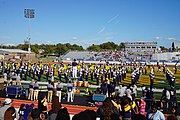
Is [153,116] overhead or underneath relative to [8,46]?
underneath

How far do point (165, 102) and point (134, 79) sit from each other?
7306mm

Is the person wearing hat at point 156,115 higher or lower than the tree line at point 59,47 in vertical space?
lower

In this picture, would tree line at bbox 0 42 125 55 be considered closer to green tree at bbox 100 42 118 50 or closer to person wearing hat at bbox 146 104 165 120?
green tree at bbox 100 42 118 50

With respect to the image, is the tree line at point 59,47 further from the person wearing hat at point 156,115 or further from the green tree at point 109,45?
the person wearing hat at point 156,115

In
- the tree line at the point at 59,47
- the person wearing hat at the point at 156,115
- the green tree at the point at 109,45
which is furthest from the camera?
the green tree at the point at 109,45

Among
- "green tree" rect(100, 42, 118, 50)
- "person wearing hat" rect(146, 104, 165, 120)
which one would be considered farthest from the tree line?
"person wearing hat" rect(146, 104, 165, 120)

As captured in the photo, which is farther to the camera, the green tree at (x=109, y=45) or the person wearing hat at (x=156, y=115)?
the green tree at (x=109, y=45)

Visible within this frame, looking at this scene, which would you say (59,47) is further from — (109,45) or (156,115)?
(156,115)

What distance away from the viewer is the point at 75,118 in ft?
10.9

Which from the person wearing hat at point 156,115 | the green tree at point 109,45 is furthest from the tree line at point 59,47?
the person wearing hat at point 156,115

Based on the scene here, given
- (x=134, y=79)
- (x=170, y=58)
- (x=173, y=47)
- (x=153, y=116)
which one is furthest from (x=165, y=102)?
(x=173, y=47)

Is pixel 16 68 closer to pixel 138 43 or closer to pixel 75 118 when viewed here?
pixel 75 118

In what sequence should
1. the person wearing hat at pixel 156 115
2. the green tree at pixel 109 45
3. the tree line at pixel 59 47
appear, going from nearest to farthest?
the person wearing hat at pixel 156 115 → the tree line at pixel 59 47 → the green tree at pixel 109 45

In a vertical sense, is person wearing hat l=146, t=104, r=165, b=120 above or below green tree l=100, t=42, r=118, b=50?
below
